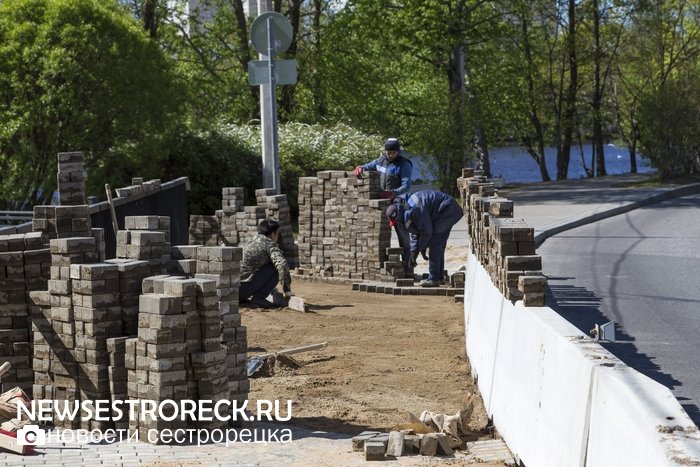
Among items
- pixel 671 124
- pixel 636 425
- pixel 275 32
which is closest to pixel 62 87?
pixel 275 32

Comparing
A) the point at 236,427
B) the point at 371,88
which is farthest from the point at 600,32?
the point at 236,427

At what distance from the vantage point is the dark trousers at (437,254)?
1605cm

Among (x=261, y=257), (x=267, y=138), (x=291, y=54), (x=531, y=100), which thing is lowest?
(x=261, y=257)

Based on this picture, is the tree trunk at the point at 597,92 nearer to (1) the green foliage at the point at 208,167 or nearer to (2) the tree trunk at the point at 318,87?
(2) the tree trunk at the point at 318,87

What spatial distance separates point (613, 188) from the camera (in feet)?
113

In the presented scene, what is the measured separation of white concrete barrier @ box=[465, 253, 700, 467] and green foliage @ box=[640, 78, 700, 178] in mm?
26726

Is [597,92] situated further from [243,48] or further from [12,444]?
[12,444]

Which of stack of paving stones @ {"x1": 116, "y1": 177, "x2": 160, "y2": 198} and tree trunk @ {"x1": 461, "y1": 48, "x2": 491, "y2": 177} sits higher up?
tree trunk @ {"x1": 461, "y1": 48, "x2": 491, "y2": 177}

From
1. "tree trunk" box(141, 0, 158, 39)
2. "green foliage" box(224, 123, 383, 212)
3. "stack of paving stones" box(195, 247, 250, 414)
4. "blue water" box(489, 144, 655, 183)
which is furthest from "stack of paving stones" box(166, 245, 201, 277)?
"blue water" box(489, 144, 655, 183)

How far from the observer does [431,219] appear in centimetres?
1603

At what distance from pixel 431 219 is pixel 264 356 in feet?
19.2

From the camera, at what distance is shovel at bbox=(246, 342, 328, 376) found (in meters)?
10.2

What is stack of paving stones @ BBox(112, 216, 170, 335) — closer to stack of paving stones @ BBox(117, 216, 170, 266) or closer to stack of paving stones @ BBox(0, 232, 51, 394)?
stack of paving stones @ BBox(117, 216, 170, 266)

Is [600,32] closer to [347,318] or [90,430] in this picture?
[347,318]
